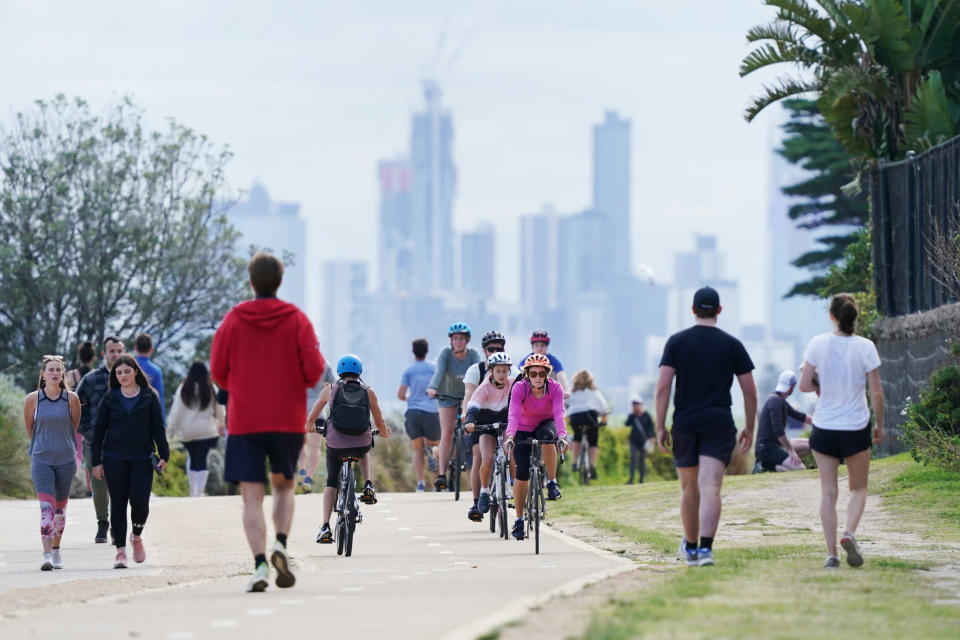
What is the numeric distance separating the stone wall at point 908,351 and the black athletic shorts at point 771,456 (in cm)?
179

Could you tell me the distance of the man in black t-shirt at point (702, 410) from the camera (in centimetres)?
1191

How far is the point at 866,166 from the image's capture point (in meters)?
29.2

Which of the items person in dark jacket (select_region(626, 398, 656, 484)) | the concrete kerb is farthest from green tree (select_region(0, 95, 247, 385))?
the concrete kerb

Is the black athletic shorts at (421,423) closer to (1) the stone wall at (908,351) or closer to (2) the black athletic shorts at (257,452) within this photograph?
(1) the stone wall at (908,351)

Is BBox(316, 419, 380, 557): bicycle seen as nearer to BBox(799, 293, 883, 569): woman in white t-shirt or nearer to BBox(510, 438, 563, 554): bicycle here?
BBox(510, 438, 563, 554): bicycle

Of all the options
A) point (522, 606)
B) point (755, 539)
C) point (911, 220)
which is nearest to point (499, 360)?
point (755, 539)

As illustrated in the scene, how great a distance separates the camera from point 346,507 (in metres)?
14.3

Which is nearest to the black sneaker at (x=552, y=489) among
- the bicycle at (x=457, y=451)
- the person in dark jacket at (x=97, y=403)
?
the person in dark jacket at (x=97, y=403)

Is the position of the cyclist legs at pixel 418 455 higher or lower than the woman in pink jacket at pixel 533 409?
lower

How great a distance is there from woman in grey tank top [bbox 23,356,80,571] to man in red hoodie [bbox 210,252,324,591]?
396 cm

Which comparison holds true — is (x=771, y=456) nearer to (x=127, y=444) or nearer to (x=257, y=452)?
(x=127, y=444)

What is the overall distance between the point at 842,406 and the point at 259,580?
3867 mm

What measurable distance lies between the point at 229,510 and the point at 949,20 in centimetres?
1391

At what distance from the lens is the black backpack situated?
1430 centimetres
